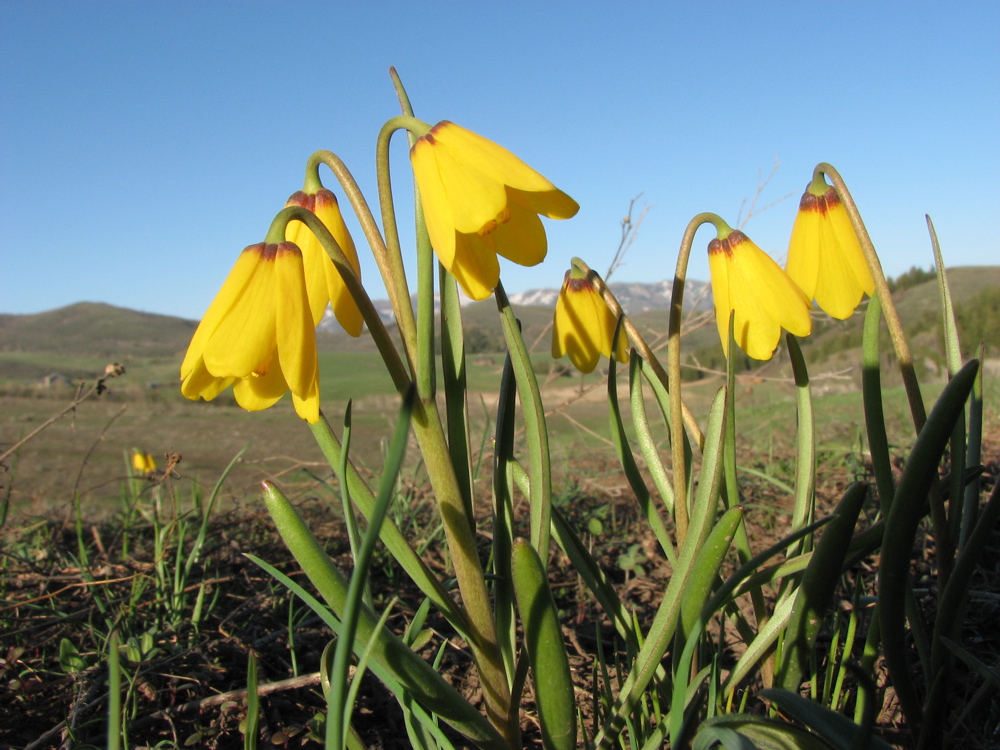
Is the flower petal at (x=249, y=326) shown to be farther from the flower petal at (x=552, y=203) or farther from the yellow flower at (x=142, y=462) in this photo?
the yellow flower at (x=142, y=462)

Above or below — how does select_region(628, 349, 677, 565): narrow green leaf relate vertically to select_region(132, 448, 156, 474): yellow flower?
above

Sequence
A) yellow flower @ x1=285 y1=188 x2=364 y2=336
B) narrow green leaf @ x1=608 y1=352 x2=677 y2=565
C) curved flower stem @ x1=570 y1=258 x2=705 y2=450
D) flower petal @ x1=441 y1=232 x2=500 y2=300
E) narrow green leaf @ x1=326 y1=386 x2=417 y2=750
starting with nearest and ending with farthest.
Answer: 1. narrow green leaf @ x1=326 y1=386 x2=417 y2=750
2. flower petal @ x1=441 y1=232 x2=500 y2=300
3. yellow flower @ x1=285 y1=188 x2=364 y2=336
4. narrow green leaf @ x1=608 y1=352 x2=677 y2=565
5. curved flower stem @ x1=570 y1=258 x2=705 y2=450

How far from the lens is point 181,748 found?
1140 mm

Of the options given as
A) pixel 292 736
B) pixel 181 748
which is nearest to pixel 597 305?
pixel 292 736

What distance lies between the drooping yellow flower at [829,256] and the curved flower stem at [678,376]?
167 mm

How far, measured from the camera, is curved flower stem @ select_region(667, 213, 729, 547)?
3.70 feet

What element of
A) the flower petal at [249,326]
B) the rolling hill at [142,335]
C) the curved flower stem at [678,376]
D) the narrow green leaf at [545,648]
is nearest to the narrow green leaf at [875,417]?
the curved flower stem at [678,376]

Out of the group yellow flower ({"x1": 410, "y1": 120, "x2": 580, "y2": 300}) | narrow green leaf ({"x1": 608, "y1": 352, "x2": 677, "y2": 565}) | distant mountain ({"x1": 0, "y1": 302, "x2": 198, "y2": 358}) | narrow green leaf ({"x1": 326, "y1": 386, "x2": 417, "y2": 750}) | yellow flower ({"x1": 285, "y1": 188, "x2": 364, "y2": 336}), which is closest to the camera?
narrow green leaf ({"x1": 326, "y1": 386, "x2": 417, "y2": 750})

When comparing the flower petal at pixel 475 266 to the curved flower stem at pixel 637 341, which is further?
the curved flower stem at pixel 637 341

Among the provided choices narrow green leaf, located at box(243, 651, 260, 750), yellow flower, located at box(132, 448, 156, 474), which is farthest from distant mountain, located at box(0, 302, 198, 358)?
narrow green leaf, located at box(243, 651, 260, 750)

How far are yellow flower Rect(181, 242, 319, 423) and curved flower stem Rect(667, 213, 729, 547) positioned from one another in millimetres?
590

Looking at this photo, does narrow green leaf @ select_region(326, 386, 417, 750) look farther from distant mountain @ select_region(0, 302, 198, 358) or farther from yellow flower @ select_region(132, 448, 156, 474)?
distant mountain @ select_region(0, 302, 198, 358)

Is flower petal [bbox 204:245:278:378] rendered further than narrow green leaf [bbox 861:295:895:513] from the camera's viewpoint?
No

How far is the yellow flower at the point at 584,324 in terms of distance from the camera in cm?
131
